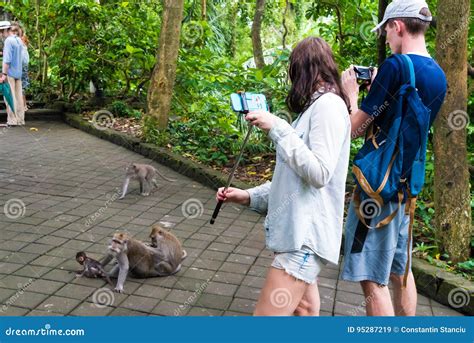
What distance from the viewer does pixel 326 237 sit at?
8.01ft

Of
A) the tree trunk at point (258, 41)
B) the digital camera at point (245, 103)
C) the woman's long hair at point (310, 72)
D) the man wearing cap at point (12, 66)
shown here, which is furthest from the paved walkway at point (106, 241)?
the tree trunk at point (258, 41)

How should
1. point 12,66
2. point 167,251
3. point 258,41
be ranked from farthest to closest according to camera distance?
point 258,41
point 12,66
point 167,251

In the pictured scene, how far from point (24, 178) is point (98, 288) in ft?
11.9

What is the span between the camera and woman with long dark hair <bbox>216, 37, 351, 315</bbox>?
2342 millimetres

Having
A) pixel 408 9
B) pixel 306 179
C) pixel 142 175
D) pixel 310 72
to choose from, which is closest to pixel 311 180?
pixel 306 179

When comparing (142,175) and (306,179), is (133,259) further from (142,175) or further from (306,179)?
(142,175)

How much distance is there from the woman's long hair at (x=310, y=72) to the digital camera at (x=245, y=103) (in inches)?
6.1

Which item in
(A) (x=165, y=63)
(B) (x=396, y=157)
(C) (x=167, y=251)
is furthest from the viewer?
(A) (x=165, y=63)

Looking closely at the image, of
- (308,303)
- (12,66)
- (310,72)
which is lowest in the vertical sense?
(308,303)

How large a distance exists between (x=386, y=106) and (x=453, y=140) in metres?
1.99

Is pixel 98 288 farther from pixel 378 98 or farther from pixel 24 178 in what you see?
pixel 24 178

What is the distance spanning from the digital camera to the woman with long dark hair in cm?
8

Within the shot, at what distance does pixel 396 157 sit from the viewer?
8.79 ft

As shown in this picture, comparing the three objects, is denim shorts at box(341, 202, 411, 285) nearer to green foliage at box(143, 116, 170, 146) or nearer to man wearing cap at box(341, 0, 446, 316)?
man wearing cap at box(341, 0, 446, 316)
